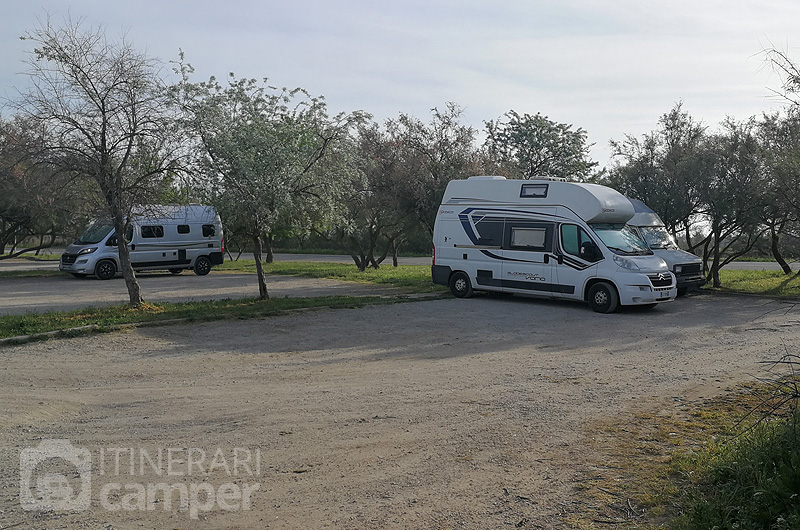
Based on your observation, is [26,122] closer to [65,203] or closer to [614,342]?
[65,203]

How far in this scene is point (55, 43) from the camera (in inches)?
541

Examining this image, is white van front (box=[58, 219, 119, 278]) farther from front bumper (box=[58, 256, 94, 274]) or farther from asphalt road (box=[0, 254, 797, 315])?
asphalt road (box=[0, 254, 797, 315])

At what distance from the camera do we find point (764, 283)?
22.8 meters

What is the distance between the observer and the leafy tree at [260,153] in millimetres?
15594

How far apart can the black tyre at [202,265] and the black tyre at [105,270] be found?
11.0 feet

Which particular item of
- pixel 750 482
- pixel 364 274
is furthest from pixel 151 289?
pixel 750 482

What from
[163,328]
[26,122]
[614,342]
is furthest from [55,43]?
[614,342]

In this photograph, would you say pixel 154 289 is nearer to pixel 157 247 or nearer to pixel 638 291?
pixel 157 247

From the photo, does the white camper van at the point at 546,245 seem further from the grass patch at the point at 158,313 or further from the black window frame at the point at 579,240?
the grass patch at the point at 158,313

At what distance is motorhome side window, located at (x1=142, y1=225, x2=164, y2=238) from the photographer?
26.9m

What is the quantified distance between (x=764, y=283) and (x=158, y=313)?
60.2 ft

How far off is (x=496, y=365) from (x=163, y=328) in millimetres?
6607

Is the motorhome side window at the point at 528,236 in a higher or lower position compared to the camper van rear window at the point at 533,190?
lower

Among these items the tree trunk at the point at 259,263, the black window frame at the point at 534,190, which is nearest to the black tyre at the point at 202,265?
the tree trunk at the point at 259,263
